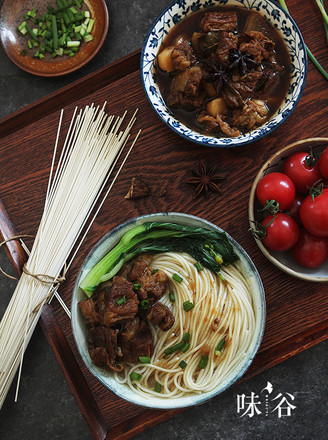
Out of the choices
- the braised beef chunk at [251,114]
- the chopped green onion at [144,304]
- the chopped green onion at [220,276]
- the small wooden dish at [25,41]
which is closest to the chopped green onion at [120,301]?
the chopped green onion at [144,304]

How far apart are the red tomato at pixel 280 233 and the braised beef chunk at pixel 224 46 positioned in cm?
91

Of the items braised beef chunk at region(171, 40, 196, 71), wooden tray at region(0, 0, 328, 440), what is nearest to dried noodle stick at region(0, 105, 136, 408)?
wooden tray at region(0, 0, 328, 440)

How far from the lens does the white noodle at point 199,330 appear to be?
242 cm

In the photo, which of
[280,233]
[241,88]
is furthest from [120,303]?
[241,88]

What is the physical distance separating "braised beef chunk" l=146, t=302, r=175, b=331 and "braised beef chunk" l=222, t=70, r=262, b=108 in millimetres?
1178

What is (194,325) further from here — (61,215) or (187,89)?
(187,89)

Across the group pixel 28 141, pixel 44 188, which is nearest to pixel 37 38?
pixel 28 141

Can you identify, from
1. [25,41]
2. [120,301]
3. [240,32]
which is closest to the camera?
[120,301]

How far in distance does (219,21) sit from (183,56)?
0.28 meters

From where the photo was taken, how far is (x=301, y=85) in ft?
8.23

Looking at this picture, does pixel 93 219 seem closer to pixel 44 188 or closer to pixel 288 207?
pixel 44 188

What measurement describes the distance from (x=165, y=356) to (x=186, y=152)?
46.7 inches

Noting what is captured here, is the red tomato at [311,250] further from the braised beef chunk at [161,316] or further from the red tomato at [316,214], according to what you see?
the braised beef chunk at [161,316]

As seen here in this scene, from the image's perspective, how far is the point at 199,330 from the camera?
2.47 metres
